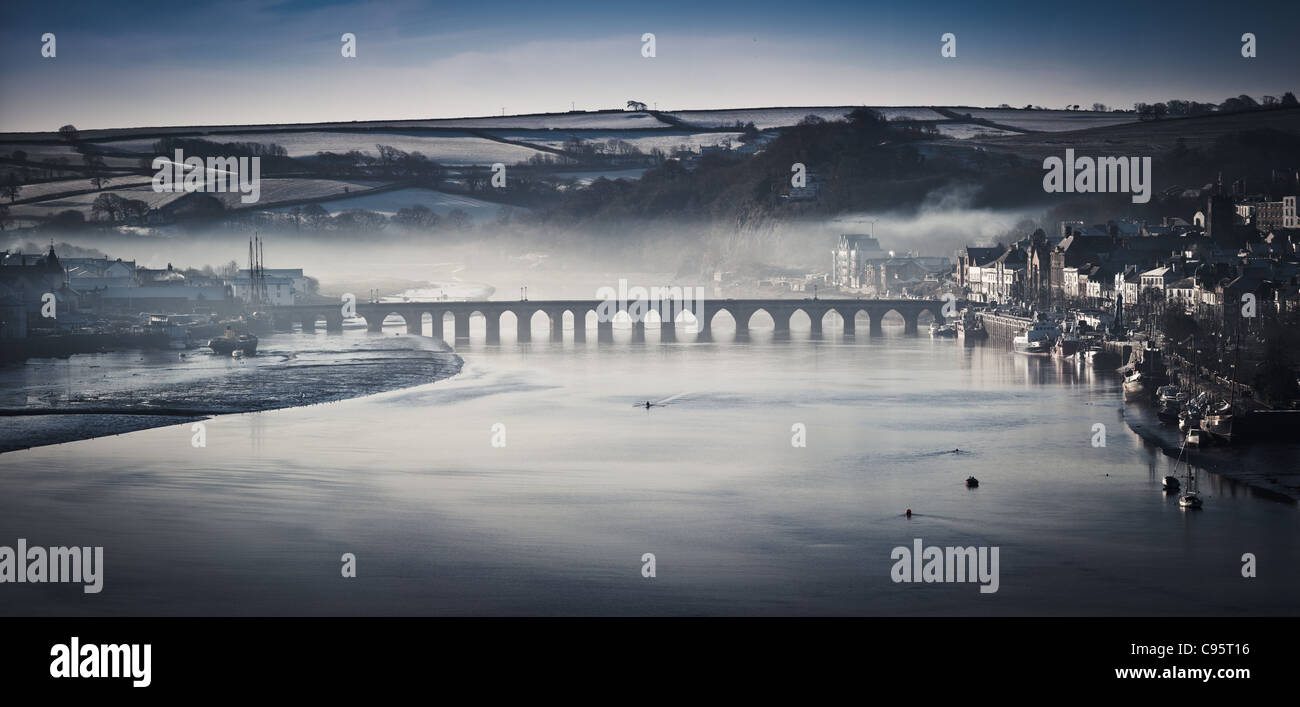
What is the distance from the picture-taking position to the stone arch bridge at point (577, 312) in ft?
220

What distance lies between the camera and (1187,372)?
126 ft

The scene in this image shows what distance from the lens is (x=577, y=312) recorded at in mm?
72750

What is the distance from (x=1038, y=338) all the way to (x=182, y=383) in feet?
98.4

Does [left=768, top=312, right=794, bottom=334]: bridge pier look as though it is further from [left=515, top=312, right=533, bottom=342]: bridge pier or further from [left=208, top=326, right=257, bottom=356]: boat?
[left=208, top=326, right=257, bottom=356]: boat

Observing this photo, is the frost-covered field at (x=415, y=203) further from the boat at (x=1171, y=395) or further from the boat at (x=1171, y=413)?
the boat at (x=1171, y=413)

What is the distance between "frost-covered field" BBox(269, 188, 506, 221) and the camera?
10762 cm

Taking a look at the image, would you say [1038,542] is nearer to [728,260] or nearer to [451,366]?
[451,366]

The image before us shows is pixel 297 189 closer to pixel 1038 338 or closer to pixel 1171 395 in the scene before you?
pixel 1038 338

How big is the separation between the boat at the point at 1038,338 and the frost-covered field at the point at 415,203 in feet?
207
